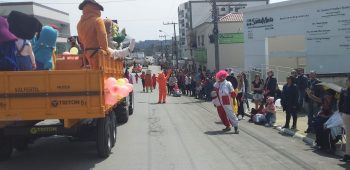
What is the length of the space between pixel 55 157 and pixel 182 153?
8.28ft

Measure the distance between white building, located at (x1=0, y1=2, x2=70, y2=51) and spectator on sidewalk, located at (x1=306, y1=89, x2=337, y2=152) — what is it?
45.0m

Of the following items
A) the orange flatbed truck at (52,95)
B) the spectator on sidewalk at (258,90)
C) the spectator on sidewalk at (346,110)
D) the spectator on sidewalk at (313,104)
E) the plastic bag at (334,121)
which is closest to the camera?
the orange flatbed truck at (52,95)

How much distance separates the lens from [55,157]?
1020cm

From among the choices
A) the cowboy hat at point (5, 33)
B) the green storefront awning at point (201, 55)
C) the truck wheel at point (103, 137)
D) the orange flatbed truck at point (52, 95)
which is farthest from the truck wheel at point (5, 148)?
the green storefront awning at point (201, 55)

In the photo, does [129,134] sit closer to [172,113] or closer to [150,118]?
[150,118]

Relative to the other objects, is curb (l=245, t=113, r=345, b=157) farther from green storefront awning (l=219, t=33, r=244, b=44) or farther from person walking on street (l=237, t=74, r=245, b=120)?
green storefront awning (l=219, t=33, r=244, b=44)

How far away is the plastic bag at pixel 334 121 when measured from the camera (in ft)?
33.4

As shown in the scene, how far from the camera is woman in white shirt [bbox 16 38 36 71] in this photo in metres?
9.12

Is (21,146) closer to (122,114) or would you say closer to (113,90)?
(113,90)

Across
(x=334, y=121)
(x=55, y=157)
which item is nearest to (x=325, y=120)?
(x=334, y=121)

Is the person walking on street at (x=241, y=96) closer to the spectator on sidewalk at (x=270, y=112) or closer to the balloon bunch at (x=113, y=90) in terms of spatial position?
the spectator on sidewalk at (x=270, y=112)

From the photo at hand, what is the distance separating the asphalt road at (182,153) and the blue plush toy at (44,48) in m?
1.85

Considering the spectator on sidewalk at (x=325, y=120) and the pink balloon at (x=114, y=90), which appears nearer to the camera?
the pink balloon at (x=114, y=90)

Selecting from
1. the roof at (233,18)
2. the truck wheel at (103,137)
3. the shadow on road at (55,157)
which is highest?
the roof at (233,18)
